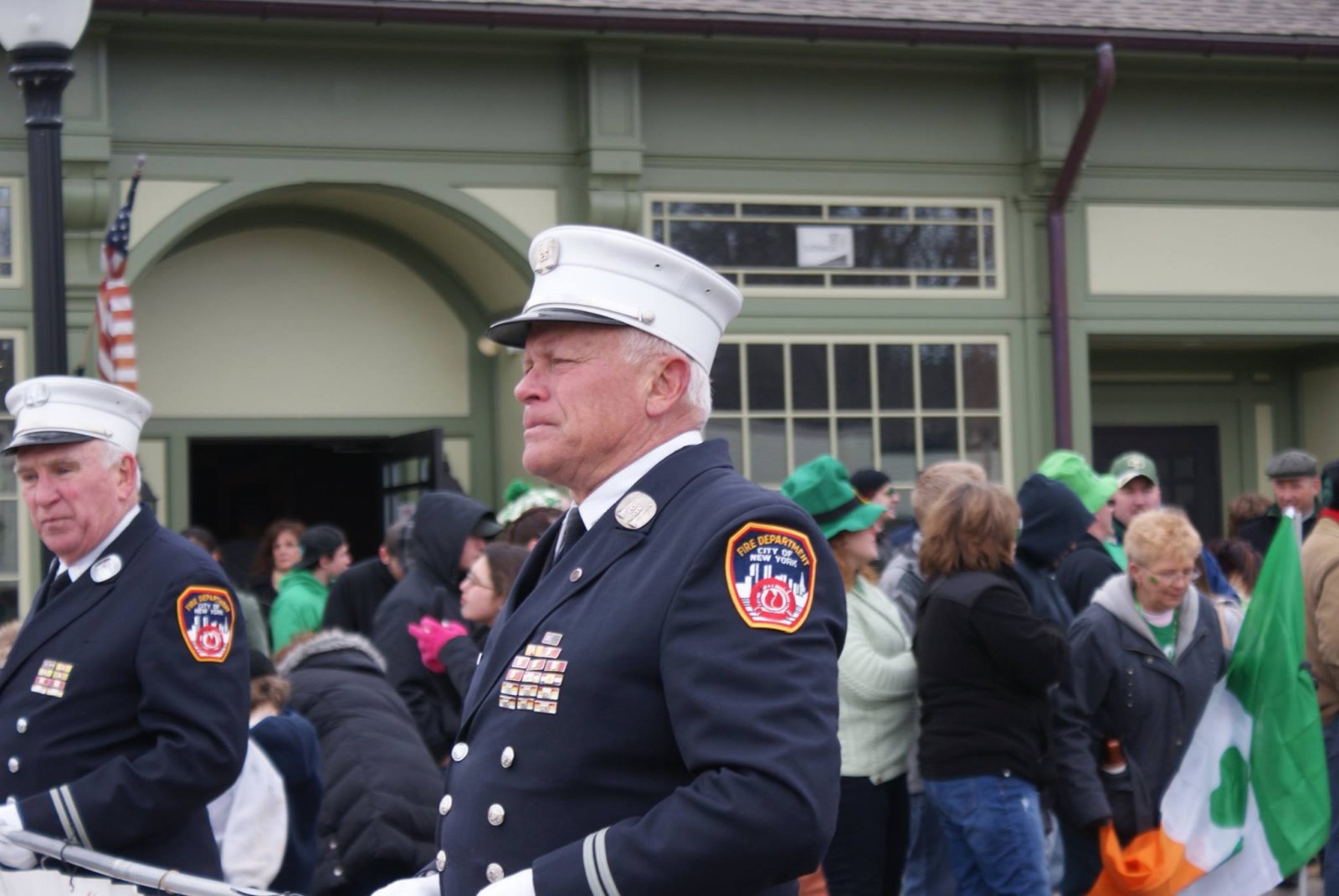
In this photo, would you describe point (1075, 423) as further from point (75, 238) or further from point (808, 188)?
point (75, 238)

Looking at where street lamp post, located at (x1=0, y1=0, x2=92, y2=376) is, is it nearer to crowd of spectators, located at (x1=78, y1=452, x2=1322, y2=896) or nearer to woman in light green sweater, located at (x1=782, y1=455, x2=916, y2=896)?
crowd of spectators, located at (x1=78, y1=452, x2=1322, y2=896)

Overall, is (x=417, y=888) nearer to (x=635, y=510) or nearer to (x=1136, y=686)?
(x=635, y=510)

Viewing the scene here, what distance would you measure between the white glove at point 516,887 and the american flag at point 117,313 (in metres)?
5.90

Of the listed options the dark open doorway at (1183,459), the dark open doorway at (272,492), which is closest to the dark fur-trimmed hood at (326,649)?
the dark open doorway at (272,492)

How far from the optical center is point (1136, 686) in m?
5.65

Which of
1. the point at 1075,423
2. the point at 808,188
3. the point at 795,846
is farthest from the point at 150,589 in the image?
the point at 1075,423

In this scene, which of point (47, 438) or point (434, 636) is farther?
point (434, 636)

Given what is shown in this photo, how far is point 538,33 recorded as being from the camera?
10609 mm

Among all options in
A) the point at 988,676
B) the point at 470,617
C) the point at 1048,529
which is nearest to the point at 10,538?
the point at 470,617

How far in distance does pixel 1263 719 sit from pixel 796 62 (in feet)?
21.1

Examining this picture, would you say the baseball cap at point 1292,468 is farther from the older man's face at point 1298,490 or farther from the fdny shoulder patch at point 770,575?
the fdny shoulder patch at point 770,575

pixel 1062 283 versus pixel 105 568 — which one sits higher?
pixel 1062 283

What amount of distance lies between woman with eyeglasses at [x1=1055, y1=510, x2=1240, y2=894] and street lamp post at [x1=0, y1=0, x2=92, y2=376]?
10.3ft

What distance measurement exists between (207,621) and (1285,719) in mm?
3486
